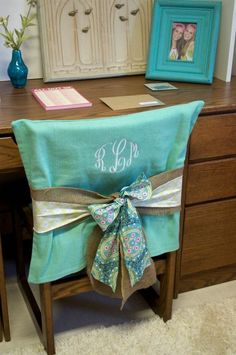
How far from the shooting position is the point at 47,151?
1184 mm

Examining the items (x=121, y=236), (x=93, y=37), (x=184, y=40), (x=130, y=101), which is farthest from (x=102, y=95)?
(x=121, y=236)

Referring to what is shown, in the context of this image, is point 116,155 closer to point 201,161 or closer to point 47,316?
point 201,161

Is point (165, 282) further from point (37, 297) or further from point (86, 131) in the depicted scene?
point (86, 131)

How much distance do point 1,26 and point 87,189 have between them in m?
0.82

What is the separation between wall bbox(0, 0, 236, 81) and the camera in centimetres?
174

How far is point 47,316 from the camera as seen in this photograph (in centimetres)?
144

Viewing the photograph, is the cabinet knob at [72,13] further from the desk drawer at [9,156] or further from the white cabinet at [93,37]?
the desk drawer at [9,156]

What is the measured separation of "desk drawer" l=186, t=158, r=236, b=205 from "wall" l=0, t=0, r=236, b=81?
0.41 metres

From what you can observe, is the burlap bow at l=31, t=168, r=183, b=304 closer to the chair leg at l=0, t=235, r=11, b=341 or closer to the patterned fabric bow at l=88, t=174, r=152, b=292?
the patterned fabric bow at l=88, t=174, r=152, b=292

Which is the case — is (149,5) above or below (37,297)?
above

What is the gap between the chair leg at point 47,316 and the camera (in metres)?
1.41

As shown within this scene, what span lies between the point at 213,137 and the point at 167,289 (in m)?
0.55

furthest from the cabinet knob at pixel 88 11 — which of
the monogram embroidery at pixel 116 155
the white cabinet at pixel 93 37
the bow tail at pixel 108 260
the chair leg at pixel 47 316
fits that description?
the chair leg at pixel 47 316

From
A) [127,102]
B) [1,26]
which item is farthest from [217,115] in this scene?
[1,26]
